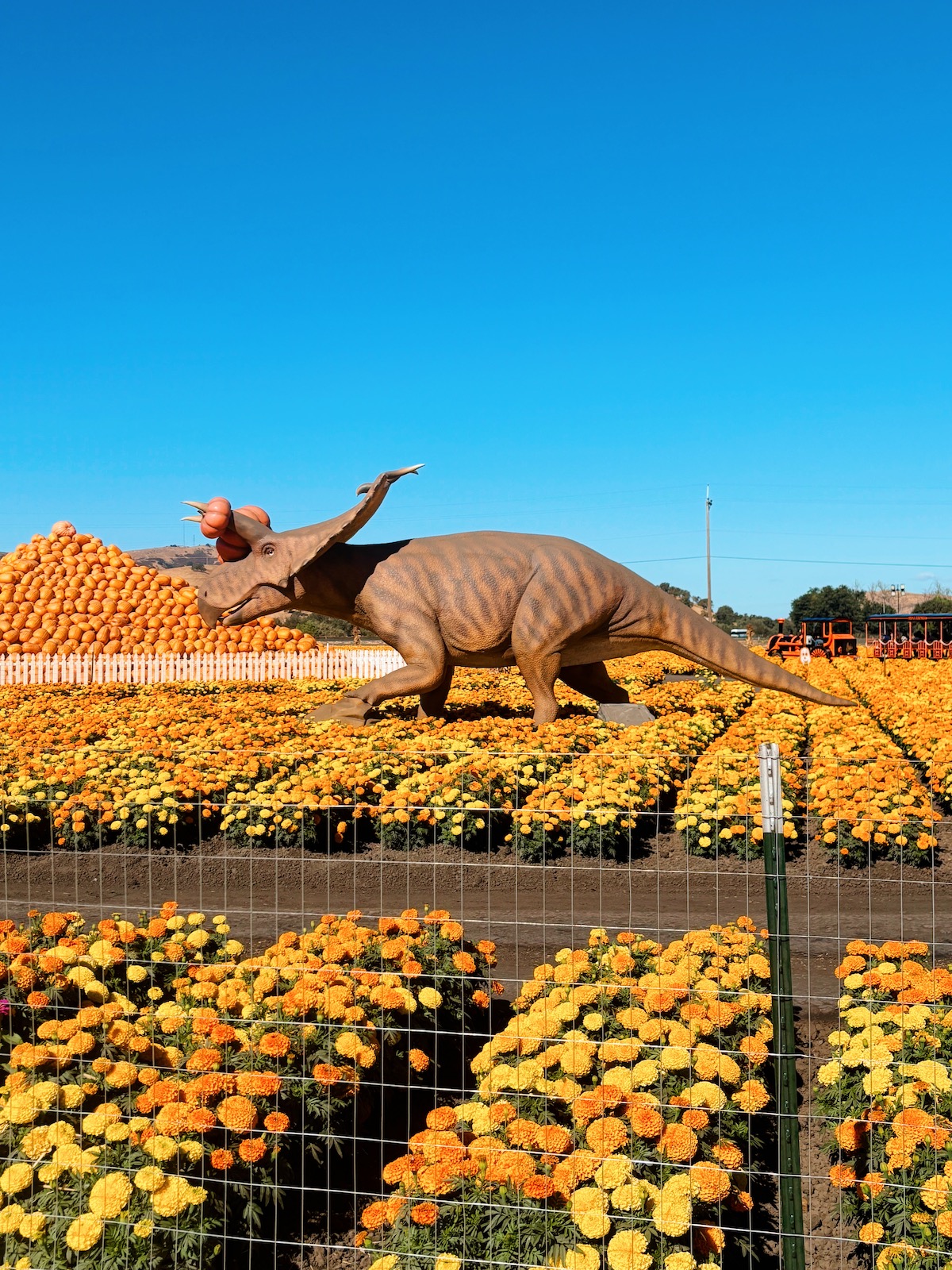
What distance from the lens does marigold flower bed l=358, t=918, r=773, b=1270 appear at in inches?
107

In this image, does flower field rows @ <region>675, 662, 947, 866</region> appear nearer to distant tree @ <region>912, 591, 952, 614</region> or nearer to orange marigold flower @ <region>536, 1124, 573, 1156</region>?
orange marigold flower @ <region>536, 1124, 573, 1156</region>

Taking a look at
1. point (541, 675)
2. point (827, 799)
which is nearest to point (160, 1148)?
point (827, 799)

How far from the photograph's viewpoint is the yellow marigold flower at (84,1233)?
8.86 feet

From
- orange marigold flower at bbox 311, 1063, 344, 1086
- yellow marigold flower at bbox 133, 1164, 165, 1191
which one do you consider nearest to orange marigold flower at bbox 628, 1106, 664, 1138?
orange marigold flower at bbox 311, 1063, 344, 1086

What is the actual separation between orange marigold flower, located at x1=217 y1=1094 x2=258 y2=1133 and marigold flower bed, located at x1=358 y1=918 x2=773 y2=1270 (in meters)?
0.45

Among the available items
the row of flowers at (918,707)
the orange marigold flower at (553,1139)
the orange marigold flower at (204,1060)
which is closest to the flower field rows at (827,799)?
the row of flowers at (918,707)

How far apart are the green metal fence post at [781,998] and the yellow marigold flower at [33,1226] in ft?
6.49

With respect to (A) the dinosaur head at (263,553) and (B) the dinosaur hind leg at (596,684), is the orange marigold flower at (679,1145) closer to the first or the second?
(A) the dinosaur head at (263,553)

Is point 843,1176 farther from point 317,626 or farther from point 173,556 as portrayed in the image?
point 173,556

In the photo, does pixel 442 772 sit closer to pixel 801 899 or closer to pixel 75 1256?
pixel 801 899

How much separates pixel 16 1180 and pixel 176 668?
1779 cm

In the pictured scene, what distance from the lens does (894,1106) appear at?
3.14m

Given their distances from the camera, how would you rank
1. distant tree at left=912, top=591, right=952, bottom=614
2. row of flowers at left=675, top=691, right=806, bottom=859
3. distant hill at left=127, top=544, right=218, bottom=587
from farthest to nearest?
distant hill at left=127, top=544, right=218, bottom=587 → distant tree at left=912, top=591, right=952, bottom=614 → row of flowers at left=675, top=691, right=806, bottom=859

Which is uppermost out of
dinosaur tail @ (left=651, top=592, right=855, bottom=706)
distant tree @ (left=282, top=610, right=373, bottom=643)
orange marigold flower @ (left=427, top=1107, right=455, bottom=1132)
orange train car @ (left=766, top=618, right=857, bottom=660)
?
distant tree @ (left=282, top=610, right=373, bottom=643)
